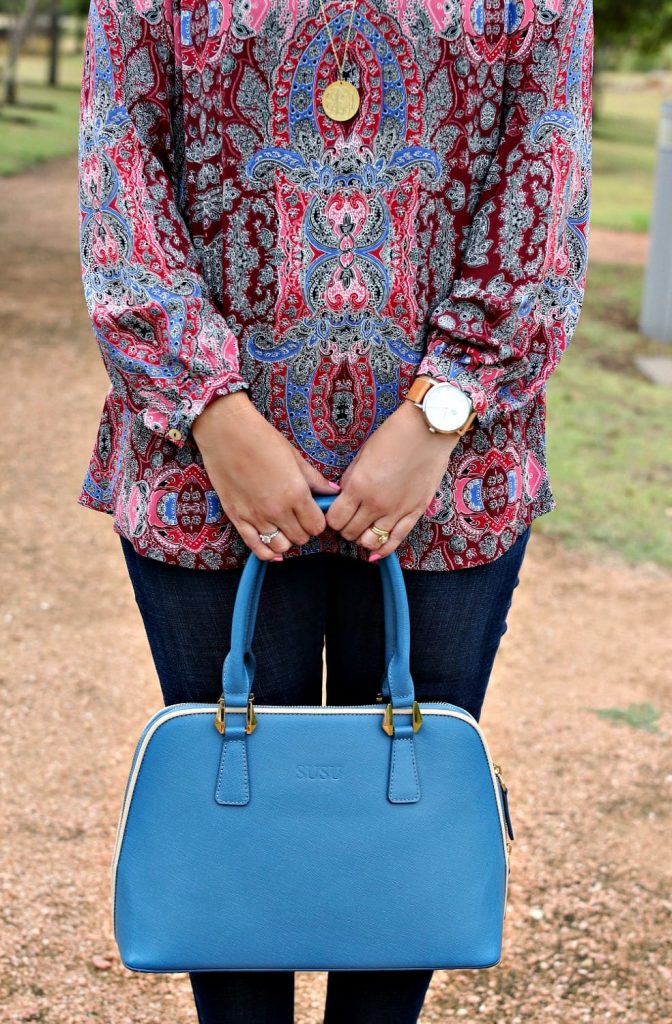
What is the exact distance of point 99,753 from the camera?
3346mm

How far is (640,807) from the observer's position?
124 inches

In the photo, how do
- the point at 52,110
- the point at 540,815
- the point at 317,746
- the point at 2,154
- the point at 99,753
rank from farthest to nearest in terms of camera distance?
the point at 52,110
the point at 2,154
the point at 99,753
the point at 540,815
the point at 317,746

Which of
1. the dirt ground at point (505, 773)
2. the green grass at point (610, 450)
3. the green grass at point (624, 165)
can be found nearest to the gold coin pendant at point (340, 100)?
the dirt ground at point (505, 773)

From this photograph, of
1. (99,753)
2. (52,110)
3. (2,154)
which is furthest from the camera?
(52,110)

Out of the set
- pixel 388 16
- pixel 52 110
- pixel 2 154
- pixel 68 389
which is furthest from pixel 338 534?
pixel 52 110

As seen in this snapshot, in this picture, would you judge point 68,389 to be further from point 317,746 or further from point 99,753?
point 317,746

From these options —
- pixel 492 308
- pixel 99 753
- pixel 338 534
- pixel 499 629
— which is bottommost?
pixel 99 753

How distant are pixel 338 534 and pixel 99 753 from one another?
6.73 feet

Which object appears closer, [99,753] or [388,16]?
[388,16]

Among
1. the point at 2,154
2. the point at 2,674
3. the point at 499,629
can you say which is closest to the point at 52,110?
the point at 2,154

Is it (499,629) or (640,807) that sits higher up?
(499,629)

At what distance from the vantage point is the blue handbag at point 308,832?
4.84 ft

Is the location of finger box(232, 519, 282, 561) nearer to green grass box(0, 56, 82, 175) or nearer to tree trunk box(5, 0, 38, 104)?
green grass box(0, 56, 82, 175)

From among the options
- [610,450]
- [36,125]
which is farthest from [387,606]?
[36,125]
